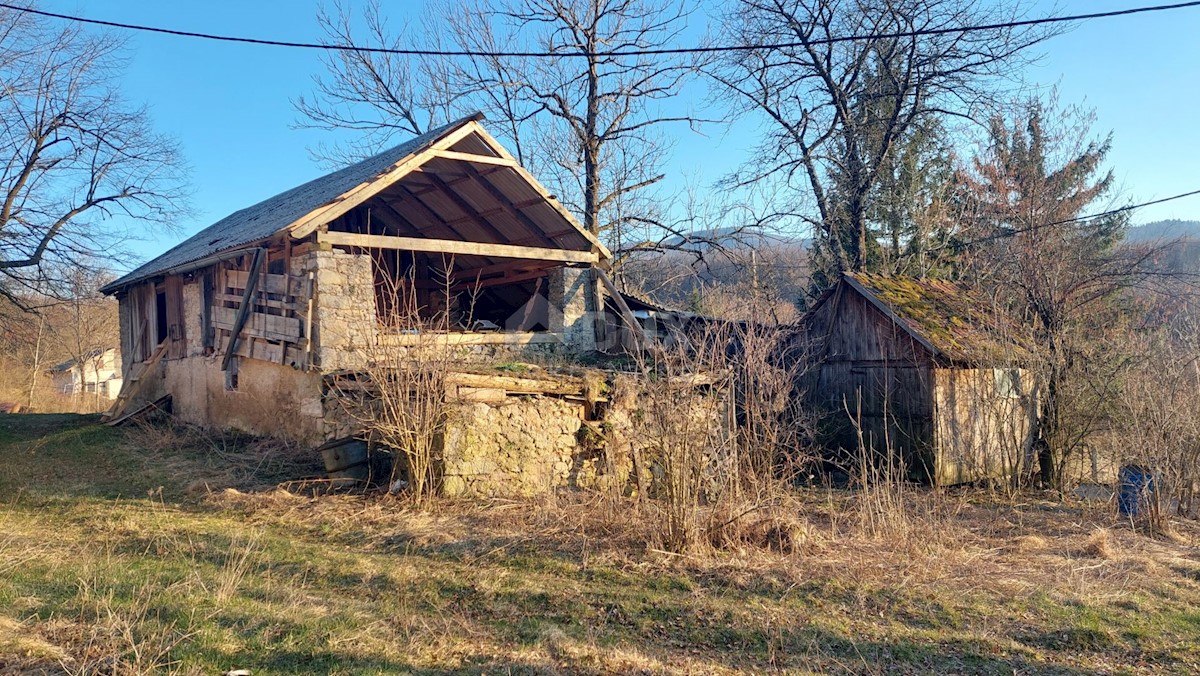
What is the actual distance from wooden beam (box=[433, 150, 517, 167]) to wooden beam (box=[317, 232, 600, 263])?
131 centimetres

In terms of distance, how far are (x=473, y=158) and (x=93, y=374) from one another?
44.7 metres

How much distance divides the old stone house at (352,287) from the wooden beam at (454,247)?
26mm

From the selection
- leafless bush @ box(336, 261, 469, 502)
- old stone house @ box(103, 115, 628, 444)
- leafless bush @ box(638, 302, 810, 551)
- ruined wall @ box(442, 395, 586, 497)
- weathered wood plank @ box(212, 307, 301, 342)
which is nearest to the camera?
leafless bush @ box(638, 302, 810, 551)

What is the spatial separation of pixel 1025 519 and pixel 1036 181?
6.58 m

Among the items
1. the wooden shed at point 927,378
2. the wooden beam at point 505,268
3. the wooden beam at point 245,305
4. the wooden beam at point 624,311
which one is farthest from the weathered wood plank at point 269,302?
the wooden shed at point 927,378

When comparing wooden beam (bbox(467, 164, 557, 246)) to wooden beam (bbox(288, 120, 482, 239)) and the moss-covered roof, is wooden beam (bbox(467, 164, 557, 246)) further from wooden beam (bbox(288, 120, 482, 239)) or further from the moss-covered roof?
the moss-covered roof

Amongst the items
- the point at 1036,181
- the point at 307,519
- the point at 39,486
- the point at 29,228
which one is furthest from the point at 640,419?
the point at 29,228

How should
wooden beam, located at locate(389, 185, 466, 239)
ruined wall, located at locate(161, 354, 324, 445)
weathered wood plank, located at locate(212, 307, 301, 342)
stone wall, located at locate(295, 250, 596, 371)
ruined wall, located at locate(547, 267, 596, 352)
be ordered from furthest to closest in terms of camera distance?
1. wooden beam, located at locate(389, 185, 466, 239)
2. ruined wall, located at locate(547, 267, 596, 352)
3. ruined wall, located at locate(161, 354, 324, 445)
4. weathered wood plank, located at locate(212, 307, 301, 342)
5. stone wall, located at locate(295, 250, 596, 371)

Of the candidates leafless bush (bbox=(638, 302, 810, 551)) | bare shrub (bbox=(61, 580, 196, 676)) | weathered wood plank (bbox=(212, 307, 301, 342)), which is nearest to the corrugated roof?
weathered wood plank (bbox=(212, 307, 301, 342))

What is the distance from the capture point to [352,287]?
11.4m

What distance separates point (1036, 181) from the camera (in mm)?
13828

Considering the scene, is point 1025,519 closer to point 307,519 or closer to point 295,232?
point 307,519

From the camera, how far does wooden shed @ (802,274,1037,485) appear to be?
1305 centimetres

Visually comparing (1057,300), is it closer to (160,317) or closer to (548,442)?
(548,442)
